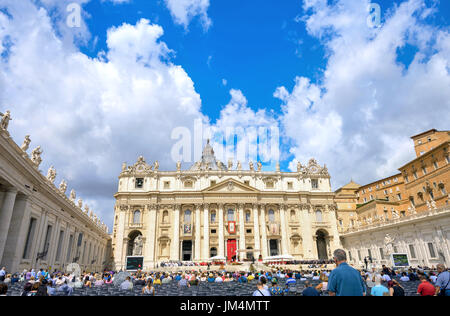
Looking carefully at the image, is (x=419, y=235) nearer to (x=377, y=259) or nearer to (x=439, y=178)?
(x=377, y=259)

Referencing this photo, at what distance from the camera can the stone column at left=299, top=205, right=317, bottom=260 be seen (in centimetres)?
5328

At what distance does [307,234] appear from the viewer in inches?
2151

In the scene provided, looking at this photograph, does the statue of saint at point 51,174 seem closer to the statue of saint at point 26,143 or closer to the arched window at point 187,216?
the statue of saint at point 26,143

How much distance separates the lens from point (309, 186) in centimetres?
5947

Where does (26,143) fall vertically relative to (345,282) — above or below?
above

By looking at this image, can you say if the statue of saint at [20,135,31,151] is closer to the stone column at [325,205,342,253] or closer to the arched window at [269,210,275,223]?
the arched window at [269,210,275,223]

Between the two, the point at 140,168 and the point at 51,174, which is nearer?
the point at 51,174

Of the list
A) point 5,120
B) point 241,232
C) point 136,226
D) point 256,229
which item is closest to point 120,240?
point 136,226

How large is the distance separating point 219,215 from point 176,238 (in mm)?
9197

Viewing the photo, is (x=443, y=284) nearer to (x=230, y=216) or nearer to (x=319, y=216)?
(x=230, y=216)

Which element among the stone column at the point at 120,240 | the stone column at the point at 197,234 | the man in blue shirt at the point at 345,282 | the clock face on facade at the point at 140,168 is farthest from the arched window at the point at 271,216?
the man in blue shirt at the point at 345,282

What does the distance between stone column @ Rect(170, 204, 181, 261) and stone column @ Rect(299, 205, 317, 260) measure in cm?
2463
